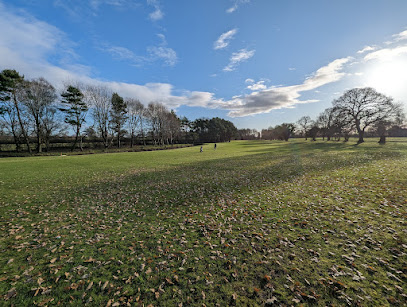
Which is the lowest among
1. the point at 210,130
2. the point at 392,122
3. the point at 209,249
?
the point at 209,249

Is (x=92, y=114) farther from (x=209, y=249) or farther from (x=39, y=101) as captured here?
(x=209, y=249)

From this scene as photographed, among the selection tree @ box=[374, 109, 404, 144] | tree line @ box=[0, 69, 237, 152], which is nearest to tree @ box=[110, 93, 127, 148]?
tree line @ box=[0, 69, 237, 152]

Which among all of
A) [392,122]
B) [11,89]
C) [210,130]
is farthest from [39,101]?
[392,122]

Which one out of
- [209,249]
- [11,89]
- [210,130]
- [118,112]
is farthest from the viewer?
[210,130]

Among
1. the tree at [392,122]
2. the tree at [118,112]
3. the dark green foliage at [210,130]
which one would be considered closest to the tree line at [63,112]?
the tree at [118,112]

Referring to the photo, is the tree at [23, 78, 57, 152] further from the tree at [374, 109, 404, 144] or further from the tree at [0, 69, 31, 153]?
the tree at [374, 109, 404, 144]

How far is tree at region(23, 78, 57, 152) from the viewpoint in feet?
117

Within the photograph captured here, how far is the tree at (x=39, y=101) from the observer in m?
35.6

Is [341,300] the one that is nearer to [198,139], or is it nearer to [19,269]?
[19,269]

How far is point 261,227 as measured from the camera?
5.72m

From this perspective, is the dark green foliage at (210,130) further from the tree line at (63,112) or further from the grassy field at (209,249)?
the grassy field at (209,249)

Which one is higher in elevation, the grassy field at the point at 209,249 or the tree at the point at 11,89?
the tree at the point at 11,89

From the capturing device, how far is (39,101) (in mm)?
37000

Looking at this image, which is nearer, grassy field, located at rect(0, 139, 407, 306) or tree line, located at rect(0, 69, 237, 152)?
grassy field, located at rect(0, 139, 407, 306)
